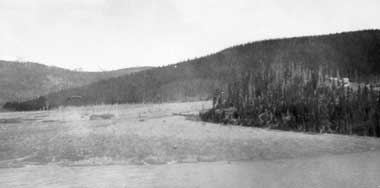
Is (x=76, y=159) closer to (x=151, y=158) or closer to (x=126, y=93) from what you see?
(x=151, y=158)

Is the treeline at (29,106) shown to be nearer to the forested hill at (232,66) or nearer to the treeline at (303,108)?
the forested hill at (232,66)

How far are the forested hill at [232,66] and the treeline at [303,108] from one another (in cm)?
7255

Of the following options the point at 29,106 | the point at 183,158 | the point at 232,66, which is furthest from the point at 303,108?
the point at 232,66

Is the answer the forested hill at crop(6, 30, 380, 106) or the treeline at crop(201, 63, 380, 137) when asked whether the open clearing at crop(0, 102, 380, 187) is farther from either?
the forested hill at crop(6, 30, 380, 106)

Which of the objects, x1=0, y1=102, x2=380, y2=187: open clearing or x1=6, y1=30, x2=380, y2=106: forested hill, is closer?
x1=0, y1=102, x2=380, y2=187: open clearing

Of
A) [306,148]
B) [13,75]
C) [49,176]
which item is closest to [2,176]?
[49,176]

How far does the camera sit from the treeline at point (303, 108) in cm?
5112

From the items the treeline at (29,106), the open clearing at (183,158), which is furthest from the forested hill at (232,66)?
the open clearing at (183,158)

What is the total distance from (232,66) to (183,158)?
135183 millimetres

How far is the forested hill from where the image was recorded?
474ft

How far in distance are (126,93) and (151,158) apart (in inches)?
4943

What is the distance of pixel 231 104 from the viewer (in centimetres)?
6156

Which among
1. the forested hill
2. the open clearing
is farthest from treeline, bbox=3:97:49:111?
the open clearing

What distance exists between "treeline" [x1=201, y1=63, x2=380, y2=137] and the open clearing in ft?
23.8
